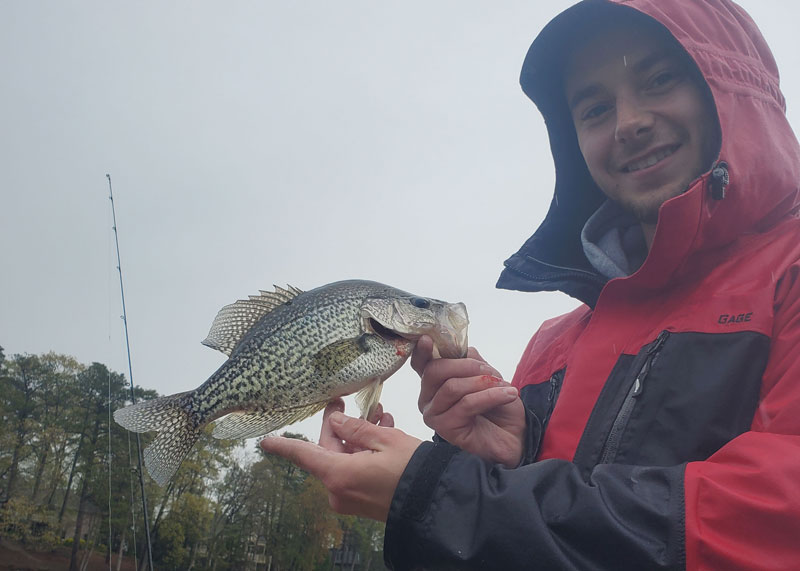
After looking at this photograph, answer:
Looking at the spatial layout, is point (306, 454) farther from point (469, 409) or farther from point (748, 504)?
point (748, 504)

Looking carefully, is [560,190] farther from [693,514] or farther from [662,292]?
[693,514]

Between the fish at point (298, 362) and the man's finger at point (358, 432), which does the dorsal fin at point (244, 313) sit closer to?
the fish at point (298, 362)

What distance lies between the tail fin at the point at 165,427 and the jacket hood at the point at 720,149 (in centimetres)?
201

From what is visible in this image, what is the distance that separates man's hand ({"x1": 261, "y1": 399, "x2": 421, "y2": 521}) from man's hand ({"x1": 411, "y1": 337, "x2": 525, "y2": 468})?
520mm

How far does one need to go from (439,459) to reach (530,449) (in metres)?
0.91

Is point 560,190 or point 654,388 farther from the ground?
point 560,190

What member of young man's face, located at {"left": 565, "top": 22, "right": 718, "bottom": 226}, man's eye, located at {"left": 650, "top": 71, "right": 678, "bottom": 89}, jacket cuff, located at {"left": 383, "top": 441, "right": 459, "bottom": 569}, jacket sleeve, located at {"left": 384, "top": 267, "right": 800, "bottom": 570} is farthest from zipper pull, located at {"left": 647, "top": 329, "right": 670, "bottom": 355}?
man's eye, located at {"left": 650, "top": 71, "right": 678, "bottom": 89}

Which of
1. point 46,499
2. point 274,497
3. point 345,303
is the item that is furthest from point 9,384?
point 345,303

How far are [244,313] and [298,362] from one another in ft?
2.09

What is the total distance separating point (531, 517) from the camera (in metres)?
1.57

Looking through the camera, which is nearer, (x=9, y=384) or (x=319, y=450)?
(x=319, y=450)

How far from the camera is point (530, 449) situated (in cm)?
256

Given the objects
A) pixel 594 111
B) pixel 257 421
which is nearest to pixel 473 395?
pixel 257 421

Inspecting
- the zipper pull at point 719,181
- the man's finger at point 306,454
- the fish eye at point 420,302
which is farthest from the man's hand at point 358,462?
the zipper pull at point 719,181
